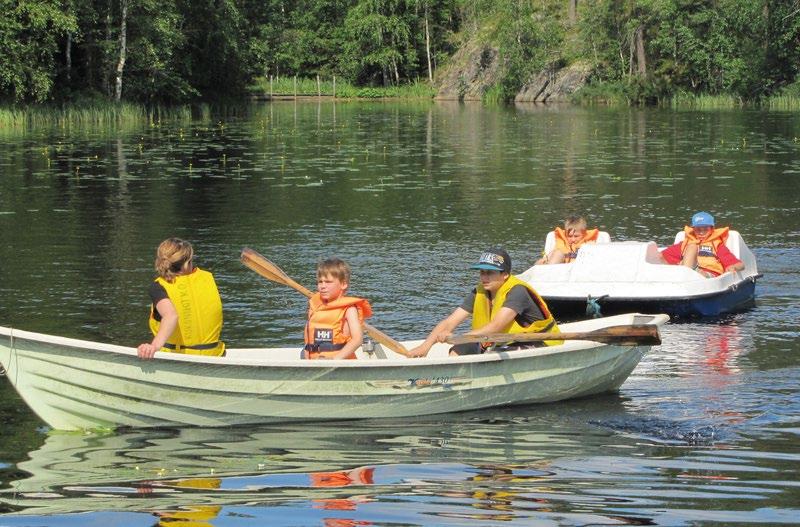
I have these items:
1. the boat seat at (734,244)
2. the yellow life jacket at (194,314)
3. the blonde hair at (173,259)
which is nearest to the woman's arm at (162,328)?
the yellow life jacket at (194,314)

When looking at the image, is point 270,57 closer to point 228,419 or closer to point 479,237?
point 479,237

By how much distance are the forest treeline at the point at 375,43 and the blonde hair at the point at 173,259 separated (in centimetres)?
4056

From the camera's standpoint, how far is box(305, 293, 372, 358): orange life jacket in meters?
10.2

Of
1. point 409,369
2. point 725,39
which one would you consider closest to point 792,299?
point 409,369

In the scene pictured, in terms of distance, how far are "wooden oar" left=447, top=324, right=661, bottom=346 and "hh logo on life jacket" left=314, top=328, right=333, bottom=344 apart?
0.91 meters

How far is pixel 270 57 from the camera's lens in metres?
95.1

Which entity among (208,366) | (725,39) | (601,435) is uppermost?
(725,39)

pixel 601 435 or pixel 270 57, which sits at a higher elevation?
pixel 270 57

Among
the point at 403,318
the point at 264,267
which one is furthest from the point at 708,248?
the point at 264,267

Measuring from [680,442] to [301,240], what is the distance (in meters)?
12.4

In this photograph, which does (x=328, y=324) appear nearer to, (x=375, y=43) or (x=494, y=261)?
(x=494, y=261)

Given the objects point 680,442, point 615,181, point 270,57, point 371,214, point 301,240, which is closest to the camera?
point 680,442

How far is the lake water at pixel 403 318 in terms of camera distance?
8094 millimetres

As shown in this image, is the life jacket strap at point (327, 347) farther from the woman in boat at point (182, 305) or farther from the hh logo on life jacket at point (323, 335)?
the woman in boat at point (182, 305)
